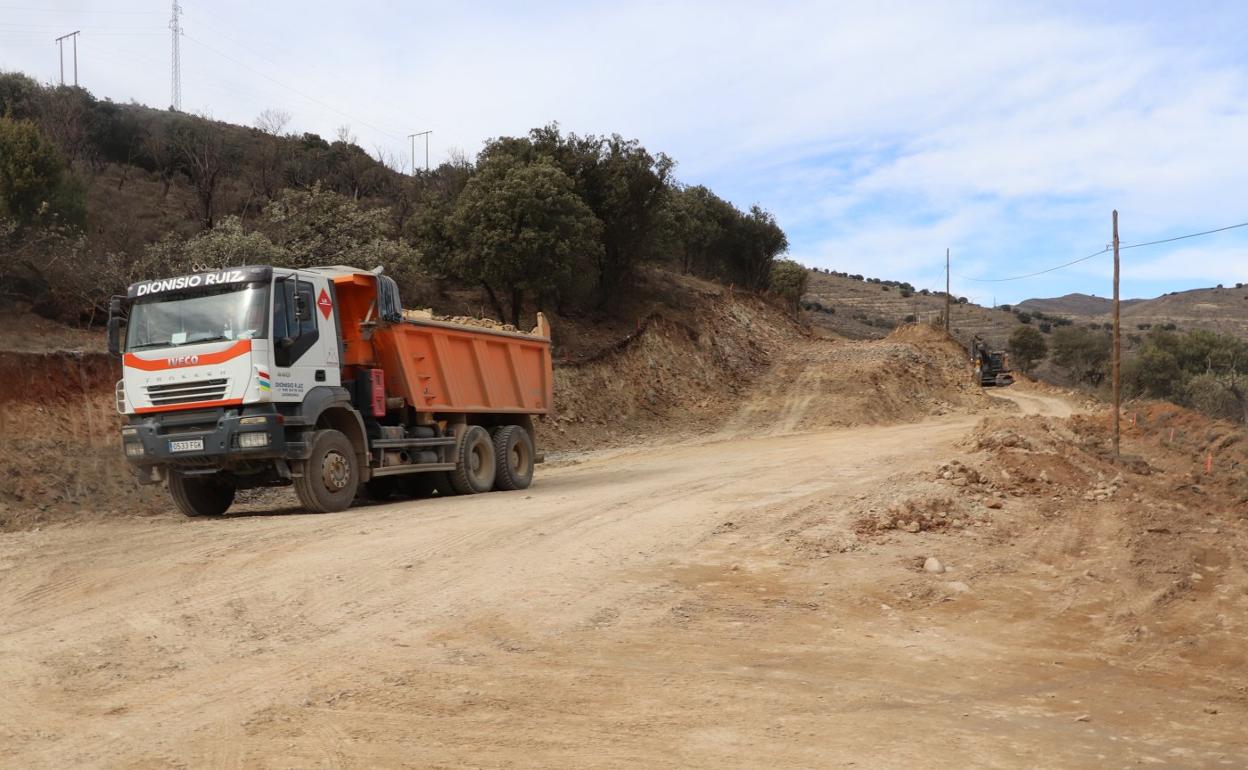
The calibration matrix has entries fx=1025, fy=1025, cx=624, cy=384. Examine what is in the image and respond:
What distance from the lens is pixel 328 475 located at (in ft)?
45.2

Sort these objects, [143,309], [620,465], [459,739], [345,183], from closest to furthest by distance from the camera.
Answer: [459,739]
[143,309]
[620,465]
[345,183]

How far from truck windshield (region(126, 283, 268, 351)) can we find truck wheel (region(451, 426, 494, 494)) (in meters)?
4.60

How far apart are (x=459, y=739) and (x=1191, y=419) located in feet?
85.4

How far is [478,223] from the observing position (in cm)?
3253

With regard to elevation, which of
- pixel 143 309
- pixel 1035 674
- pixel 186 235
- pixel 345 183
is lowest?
pixel 1035 674

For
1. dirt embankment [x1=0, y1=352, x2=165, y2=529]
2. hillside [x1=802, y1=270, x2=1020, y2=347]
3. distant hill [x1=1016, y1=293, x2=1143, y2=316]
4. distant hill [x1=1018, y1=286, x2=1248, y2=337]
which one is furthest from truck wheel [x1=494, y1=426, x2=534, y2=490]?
distant hill [x1=1016, y1=293, x2=1143, y2=316]

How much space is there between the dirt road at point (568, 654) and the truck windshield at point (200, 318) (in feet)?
8.49

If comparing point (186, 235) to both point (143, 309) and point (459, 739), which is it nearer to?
point (143, 309)

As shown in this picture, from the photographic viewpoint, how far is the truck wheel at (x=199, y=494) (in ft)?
46.3

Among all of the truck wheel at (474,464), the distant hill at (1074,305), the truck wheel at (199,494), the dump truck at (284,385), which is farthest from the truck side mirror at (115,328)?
the distant hill at (1074,305)

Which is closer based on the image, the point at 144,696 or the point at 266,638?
the point at 144,696

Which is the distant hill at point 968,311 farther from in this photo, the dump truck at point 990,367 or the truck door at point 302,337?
the truck door at point 302,337

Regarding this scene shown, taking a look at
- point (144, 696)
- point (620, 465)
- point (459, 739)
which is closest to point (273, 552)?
point (144, 696)

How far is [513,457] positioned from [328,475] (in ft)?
15.7
